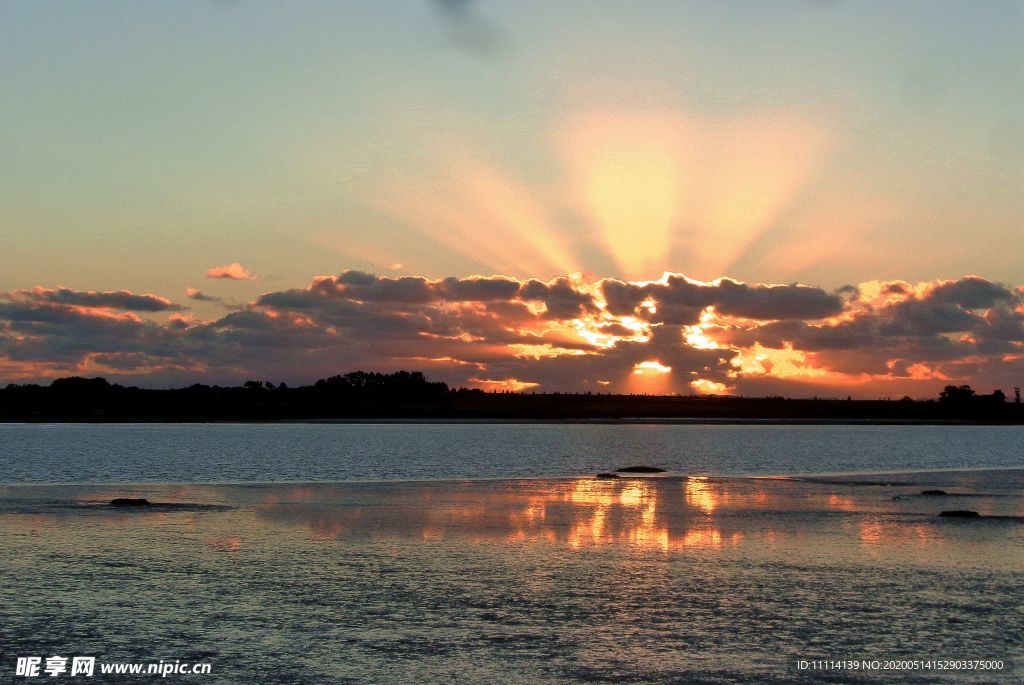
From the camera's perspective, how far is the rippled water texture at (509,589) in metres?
17.0

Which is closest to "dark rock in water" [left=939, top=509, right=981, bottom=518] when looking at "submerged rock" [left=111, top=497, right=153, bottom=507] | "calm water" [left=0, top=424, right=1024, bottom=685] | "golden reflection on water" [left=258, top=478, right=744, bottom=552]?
"calm water" [left=0, top=424, right=1024, bottom=685]

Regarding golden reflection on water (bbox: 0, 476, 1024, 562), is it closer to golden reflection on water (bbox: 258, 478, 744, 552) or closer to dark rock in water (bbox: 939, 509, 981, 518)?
golden reflection on water (bbox: 258, 478, 744, 552)

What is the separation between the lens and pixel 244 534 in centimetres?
3250

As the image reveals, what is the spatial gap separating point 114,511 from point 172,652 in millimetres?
24712

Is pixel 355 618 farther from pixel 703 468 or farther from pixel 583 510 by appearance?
pixel 703 468

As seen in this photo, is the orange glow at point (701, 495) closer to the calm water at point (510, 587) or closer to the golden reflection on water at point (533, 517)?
the golden reflection on water at point (533, 517)

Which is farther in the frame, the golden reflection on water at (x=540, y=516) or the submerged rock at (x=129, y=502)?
the submerged rock at (x=129, y=502)

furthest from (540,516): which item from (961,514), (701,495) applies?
(961,514)

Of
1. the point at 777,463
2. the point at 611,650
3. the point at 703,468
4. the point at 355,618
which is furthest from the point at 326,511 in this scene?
the point at 777,463

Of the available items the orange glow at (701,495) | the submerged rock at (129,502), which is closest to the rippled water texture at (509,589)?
the orange glow at (701,495)

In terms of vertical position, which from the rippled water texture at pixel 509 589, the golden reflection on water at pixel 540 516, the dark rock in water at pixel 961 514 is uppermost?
the dark rock in water at pixel 961 514

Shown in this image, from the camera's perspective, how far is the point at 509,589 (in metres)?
22.8

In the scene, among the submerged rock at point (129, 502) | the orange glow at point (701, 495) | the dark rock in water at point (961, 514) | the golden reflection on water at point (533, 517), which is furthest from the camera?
the orange glow at point (701, 495)

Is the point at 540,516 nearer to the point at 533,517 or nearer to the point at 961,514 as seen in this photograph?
the point at 533,517
